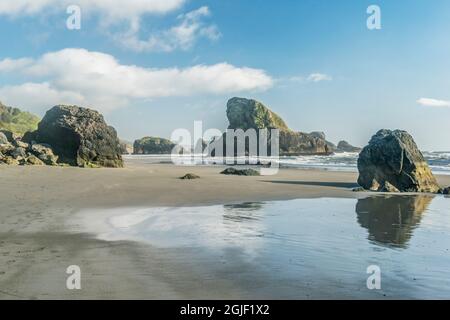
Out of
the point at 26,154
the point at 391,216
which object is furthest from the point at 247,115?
the point at 391,216

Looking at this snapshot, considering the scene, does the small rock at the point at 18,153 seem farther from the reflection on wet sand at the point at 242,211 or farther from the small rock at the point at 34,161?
the reflection on wet sand at the point at 242,211

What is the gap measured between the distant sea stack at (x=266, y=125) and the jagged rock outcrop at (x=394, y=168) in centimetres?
9827

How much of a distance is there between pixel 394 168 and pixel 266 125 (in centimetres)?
11209

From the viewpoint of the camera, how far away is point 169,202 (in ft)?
50.4

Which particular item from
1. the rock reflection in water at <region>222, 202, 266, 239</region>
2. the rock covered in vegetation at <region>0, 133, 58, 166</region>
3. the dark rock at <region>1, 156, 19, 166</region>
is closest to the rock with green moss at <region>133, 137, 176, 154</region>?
the rock covered in vegetation at <region>0, 133, 58, 166</region>

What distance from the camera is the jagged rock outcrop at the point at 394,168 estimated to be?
21.8 metres

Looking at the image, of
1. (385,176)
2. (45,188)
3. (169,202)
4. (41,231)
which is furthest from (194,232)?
(385,176)

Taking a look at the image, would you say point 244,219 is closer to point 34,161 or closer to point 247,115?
point 34,161

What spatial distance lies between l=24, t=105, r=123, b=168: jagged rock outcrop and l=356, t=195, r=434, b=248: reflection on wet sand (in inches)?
761

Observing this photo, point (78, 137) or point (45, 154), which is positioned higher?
point (78, 137)

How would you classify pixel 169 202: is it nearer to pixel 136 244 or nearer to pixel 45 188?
pixel 45 188

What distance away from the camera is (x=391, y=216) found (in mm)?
12945
